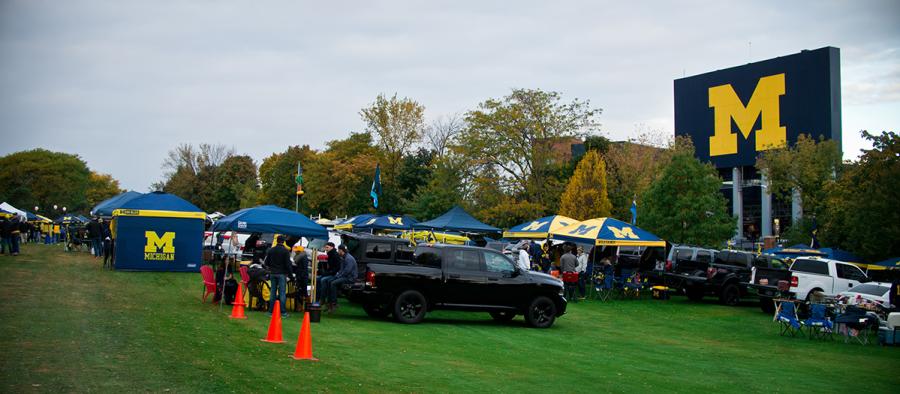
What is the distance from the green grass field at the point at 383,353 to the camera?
916 centimetres

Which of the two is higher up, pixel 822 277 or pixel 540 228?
pixel 540 228

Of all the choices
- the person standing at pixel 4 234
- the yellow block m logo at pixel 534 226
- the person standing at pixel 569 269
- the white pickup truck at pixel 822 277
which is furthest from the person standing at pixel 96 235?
the white pickup truck at pixel 822 277

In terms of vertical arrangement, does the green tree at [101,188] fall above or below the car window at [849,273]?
above

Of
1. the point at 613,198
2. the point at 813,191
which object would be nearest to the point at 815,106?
the point at 813,191

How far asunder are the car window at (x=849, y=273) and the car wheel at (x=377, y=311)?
14560 mm

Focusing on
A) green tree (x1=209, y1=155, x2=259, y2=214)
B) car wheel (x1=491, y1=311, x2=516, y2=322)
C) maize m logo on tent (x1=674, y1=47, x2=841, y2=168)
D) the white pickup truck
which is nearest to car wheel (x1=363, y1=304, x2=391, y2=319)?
car wheel (x1=491, y1=311, x2=516, y2=322)

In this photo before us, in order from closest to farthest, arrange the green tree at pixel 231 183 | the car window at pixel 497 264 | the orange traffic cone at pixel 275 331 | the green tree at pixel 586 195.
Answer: the orange traffic cone at pixel 275 331 < the car window at pixel 497 264 < the green tree at pixel 586 195 < the green tree at pixel 231 183

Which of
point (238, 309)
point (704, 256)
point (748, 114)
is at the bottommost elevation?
point (238, 309)

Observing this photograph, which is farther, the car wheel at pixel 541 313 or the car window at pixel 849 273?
the car window at pixel 849 273

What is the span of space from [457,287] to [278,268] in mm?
3821

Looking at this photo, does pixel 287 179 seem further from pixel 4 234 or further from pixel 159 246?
pixel 159 246

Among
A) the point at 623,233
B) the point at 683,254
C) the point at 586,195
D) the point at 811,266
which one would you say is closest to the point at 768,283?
the point at 811,266

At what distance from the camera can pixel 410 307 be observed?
16422mm

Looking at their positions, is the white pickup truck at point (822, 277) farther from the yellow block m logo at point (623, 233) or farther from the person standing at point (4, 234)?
the person standing at point (4, 234)
